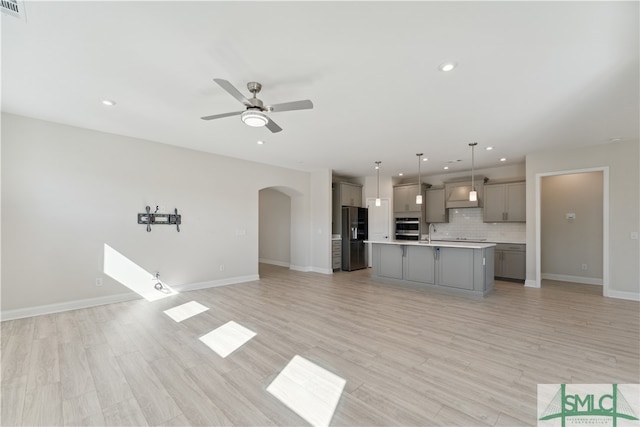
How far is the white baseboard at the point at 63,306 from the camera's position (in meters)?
3.82

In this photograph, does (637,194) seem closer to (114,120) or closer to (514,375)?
(514,375)

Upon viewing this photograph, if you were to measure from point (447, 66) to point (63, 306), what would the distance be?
A: 6.16 m

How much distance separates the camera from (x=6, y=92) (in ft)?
10.6

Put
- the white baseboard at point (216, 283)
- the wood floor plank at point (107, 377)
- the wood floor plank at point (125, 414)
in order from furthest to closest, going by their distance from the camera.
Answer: the white baseboard at point (216, 283), the wood floor plank at point (107, 377), the wood floor plank at point (125, 414)

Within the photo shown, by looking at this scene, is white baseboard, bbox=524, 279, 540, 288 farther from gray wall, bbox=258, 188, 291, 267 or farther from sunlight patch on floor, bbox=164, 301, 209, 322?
sunlight patch on floor, bbox=164, 301, 209, 322

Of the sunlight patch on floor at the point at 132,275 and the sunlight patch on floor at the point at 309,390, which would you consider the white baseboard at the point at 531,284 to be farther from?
the sunlight patch on floor at the point at 132,275

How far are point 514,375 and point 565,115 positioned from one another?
3560mm

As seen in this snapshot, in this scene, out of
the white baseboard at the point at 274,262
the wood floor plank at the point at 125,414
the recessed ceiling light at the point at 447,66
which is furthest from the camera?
the white baseboard at the point at 274,262

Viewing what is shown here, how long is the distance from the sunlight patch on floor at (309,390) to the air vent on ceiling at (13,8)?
345 centimetres

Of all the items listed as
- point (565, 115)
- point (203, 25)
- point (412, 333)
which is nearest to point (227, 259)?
point (412, 333)

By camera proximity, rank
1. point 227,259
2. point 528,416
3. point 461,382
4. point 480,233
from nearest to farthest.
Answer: point 528,416, point 461,382, point 227,259, point 480,233

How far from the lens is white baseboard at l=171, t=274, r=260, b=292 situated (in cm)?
547

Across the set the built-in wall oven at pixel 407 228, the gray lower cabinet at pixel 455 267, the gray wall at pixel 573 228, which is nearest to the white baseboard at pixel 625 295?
the gray wall at pixel 573 228

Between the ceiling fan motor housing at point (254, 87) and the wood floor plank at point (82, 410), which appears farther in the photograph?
the ceiling fan motor housing at point (254, 87)
